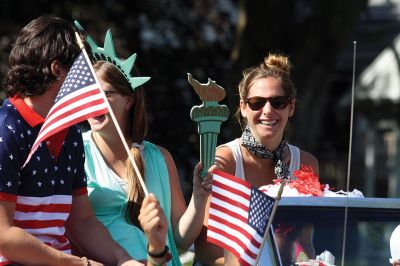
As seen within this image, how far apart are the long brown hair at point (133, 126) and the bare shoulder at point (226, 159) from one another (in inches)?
16.4

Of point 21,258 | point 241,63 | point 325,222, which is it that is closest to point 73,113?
point 21,258

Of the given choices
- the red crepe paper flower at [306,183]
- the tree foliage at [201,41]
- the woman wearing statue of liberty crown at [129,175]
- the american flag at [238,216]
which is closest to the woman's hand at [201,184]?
the woman wearing statue of liberty crown at [129,175]

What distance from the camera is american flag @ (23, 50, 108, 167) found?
3918 mm

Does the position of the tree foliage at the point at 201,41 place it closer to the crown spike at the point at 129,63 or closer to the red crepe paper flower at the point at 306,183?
the red crepe paper flower at the point at 306,183

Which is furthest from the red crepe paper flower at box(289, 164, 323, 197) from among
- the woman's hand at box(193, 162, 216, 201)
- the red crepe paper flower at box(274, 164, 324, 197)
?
the woman's hand at box(193, 162, 216, 201)

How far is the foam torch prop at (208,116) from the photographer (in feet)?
14.8

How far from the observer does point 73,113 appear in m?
3.97

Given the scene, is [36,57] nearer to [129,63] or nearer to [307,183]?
[129,63]

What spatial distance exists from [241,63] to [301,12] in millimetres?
2198

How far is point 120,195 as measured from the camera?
471 centimetres

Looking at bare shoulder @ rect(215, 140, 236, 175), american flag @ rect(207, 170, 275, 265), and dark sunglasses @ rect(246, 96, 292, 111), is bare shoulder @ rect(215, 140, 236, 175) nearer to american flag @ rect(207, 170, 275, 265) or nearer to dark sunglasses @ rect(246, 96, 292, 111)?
dark sunglasses @ rect(246, 96, 292, 111)

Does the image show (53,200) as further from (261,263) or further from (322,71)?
(322,71)

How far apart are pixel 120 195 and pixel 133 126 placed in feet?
1.33

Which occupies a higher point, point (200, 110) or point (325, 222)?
point (200, 110)
